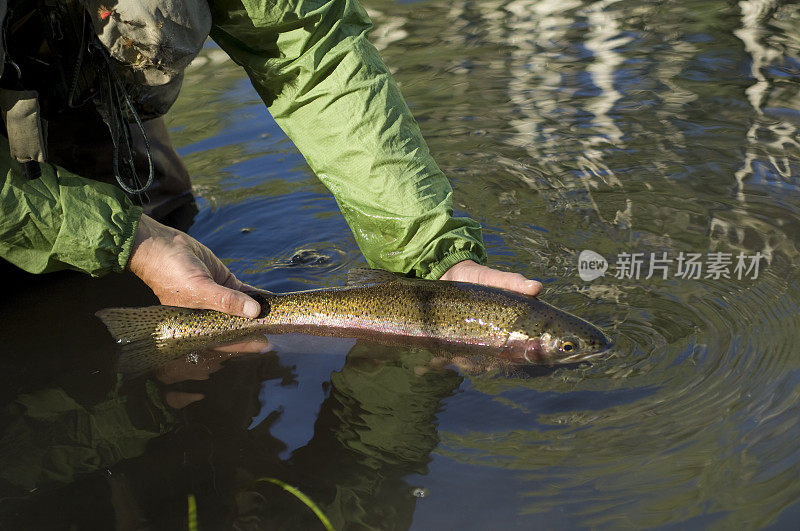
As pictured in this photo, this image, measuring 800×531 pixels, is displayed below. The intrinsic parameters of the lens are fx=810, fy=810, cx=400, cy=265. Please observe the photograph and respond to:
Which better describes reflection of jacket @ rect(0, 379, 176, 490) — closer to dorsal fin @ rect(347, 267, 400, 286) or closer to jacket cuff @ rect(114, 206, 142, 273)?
jacket cuff @ rect(114, 206, 142, 273)

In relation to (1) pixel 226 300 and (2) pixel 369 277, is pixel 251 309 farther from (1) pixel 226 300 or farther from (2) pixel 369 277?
(2) pixel 369 277

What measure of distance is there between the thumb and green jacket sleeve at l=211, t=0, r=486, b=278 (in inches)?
25.4

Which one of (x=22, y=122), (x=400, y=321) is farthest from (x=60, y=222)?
(x=400, y=321)

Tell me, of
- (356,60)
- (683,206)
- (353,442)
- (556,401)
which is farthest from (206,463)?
(683,206)

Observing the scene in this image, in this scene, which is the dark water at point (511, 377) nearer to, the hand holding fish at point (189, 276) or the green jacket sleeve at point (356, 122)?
the hand holding fish at point (189, 276)

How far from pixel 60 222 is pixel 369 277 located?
1352 millimetres

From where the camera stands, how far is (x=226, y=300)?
11.7 ft

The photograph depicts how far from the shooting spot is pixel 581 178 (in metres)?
4.87

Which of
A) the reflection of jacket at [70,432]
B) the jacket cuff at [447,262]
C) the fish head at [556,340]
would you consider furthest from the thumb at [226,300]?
the fish head at [556,340]

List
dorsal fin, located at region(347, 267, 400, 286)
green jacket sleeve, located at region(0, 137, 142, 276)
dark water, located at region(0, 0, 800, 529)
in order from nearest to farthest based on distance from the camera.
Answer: dark water, located at region(0, 0, 800, 529) → green jacket sleeve, located at region(0, 137, 142, 276) → dorsal fin, located at region(347, 267, 400, 286)

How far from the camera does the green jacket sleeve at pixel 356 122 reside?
359 centimetres

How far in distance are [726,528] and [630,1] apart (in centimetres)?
673

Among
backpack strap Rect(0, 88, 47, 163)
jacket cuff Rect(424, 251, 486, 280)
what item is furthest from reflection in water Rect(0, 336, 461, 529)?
backpack strap Rect(0, 88, 47, 163)

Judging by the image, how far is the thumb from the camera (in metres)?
3.55
